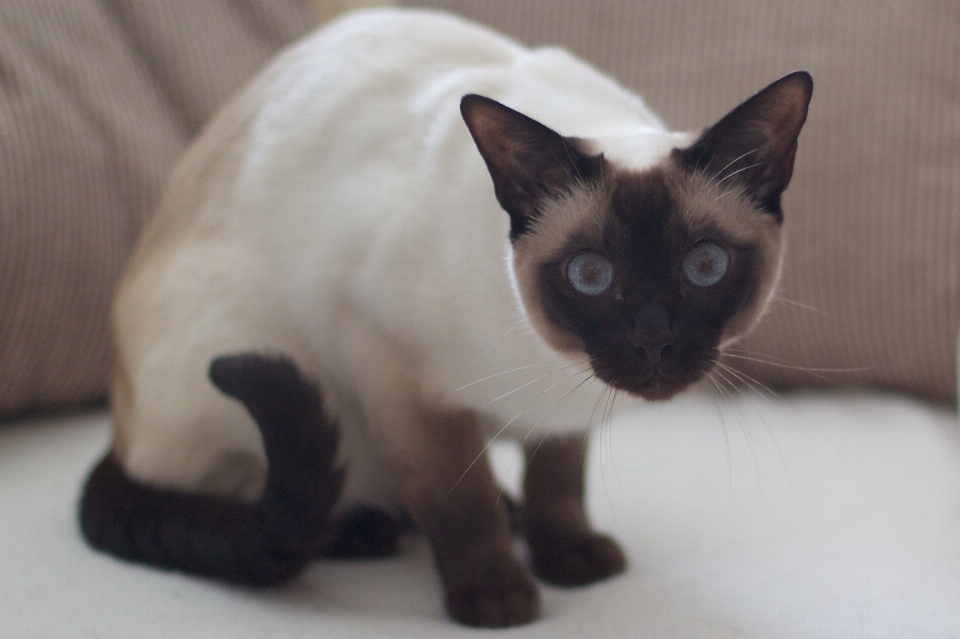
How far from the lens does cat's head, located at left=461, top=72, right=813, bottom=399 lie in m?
0.92

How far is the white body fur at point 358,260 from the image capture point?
1.12m

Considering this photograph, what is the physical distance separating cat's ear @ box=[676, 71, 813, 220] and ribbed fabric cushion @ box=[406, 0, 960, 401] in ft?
2.66

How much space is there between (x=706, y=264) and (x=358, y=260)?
0.50 meters

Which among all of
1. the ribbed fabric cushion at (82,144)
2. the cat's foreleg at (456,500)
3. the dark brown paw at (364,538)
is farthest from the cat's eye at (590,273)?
the ribbed fabric cushion at (82,144)

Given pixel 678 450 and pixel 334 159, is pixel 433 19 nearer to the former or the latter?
pixel 334 159

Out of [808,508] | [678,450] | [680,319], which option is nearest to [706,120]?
[678,450]

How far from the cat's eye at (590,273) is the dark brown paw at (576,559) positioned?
1.45ft

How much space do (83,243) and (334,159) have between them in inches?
29.7

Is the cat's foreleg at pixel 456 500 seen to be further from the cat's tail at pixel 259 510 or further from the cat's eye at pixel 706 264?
the cat's eye at pixel 706 264

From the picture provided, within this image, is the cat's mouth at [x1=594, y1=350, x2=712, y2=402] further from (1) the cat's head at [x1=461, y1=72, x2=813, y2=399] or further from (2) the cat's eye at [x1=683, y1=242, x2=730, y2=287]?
(2) the cat's eye at [x1=683, y1=242, x2=730, y2=287]

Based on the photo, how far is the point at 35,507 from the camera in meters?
1.34

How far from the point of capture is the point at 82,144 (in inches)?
66.8

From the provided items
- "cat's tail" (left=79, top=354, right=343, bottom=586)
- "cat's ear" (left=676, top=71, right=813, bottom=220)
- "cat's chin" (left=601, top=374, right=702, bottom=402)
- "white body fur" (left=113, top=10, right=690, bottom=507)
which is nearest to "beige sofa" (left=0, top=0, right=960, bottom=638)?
"cat's tail" (left=79, top=354, right=343, bottom=586)

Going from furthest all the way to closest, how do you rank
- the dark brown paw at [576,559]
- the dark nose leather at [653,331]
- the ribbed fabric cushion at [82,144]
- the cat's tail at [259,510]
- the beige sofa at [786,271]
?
the ribbed fabric cushion at [82,144] < the beige sofa at [786,271] < the dark brown paw at [576,559] < the cat's tail at [259,510] < the dark nose leather at [653,331]
